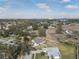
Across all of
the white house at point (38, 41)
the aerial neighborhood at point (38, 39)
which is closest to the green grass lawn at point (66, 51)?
the aerial neighborhood at point (38, 39)

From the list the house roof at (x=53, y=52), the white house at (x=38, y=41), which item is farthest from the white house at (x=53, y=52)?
the white house at (x=38, y=41)

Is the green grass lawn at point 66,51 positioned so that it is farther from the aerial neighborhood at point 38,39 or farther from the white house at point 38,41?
the white house at point 38,41

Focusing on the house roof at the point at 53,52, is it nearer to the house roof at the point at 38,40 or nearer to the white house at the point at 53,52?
the white house at the point at 53,52

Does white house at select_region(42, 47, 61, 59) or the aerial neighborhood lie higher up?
the aerial neighborhood

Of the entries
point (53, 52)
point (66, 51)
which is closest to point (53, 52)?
point (53, 52)

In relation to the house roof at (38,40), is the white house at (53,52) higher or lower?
lower

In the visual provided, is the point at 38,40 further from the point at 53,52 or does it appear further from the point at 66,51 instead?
the point at 66,51

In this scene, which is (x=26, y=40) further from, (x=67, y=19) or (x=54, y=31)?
(x=67, y=19)

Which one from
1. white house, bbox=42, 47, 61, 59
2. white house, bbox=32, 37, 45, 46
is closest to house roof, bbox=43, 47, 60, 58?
white house, bbox=42, 47, 61, 59

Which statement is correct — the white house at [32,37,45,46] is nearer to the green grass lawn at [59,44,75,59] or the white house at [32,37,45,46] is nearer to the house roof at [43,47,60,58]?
the house roof at [43,47,60,58]

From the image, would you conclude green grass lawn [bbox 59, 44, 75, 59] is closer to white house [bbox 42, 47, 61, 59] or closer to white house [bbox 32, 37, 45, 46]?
white house [bbox 42, 47, 61, 59]

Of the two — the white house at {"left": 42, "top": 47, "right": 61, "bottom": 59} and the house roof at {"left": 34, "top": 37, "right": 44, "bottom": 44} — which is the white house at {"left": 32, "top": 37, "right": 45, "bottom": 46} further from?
the white house at {"left": 42, "top": 47, "right": 61, "bottom": 59}
